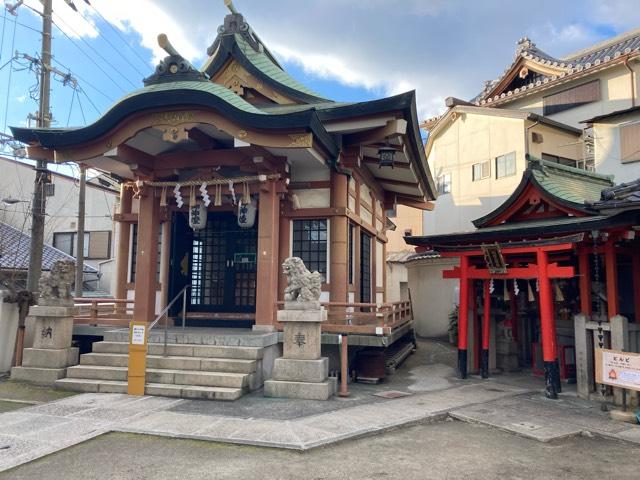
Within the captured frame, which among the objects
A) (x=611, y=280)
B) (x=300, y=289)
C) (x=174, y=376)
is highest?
(x=611, y=280)

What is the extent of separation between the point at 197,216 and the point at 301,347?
485 centimetres

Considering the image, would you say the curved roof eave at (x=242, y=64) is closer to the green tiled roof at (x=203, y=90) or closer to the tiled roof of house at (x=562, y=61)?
the green tiled roof at (x=203, y=90)

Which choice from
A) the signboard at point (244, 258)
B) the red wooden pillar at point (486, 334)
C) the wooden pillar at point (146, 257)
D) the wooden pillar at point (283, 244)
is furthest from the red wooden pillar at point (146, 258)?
the red wooden pillar at point (486, 334)

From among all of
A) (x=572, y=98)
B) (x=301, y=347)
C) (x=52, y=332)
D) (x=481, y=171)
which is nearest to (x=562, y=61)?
(x=572, y=98)

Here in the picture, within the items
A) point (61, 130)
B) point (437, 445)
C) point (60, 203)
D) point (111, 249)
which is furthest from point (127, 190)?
point (60, 203)

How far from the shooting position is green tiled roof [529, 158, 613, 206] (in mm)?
11445

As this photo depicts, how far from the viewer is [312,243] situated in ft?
42.1

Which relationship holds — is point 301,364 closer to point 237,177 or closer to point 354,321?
point 354,321

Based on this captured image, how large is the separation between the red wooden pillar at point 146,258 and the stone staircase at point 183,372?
5.31 ft

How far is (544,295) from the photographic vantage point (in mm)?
10609

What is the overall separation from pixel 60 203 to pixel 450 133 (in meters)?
23.5

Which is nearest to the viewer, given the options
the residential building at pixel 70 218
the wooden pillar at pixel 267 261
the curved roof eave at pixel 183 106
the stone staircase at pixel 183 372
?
the stone staircase at pixel 183 372

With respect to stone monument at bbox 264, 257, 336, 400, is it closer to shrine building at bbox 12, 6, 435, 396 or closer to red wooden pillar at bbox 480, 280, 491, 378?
shrine building at bbox 12, 6, 435, 396

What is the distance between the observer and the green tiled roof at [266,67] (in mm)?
13453
